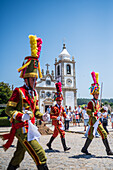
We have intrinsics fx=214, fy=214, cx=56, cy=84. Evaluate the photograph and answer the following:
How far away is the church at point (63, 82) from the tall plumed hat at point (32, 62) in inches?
1517

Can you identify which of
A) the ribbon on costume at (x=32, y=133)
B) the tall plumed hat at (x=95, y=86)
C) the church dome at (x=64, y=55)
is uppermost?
the church dome at (x=64, y=55)

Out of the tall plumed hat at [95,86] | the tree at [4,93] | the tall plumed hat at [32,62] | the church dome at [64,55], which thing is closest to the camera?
the tall plumed hat at [32,62]

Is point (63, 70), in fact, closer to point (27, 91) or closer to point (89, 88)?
point (89, 88)

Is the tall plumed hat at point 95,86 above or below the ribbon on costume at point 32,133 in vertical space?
above

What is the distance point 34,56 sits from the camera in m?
4.21

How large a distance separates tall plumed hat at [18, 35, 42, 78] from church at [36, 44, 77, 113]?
38.5m

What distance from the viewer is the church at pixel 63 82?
43.8 metres

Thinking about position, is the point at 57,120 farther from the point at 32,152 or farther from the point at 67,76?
the point at 67,76

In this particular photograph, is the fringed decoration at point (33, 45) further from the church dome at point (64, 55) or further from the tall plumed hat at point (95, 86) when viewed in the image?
the church dome at point (64, 55)

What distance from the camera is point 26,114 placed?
3.54 metres

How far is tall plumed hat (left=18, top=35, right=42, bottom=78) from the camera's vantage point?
4090 mm

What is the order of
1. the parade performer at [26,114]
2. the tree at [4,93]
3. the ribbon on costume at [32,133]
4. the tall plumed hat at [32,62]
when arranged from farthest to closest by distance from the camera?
A: the tree at [4,93], the tall plumed hat at [32,62], the ribbon on costume at [32,133], the parade performer at [26,114]

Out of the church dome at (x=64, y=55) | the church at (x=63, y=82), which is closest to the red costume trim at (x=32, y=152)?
the church at (x=63, y=82)

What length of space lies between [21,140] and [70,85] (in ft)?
142
